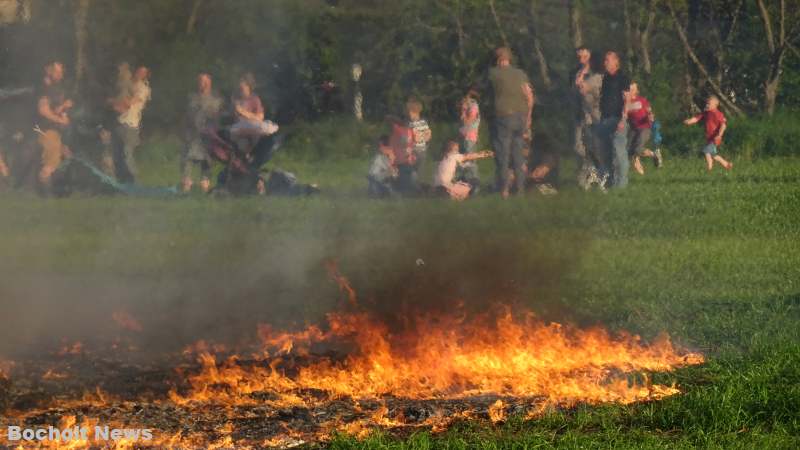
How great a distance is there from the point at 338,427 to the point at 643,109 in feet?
42.8

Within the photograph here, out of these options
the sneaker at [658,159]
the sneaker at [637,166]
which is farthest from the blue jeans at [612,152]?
the sneaker at [658,159]

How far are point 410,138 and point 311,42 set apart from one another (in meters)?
4.74

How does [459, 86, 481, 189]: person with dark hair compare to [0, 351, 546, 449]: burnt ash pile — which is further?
[459, 86, 481, 189]: person with dark hair

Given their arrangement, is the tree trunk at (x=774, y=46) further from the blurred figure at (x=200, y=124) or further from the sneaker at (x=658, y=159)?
the blurred figure at (x=200, y=124)

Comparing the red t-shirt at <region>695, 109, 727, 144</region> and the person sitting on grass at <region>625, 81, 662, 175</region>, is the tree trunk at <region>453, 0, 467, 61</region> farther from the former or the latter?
the red t-shirt at <region>695, 109, 727, 144</region>

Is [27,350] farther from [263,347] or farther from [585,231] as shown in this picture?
[585,231]

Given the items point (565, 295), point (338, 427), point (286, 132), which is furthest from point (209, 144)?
point (338, 427)

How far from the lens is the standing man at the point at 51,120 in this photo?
11227 millimetres

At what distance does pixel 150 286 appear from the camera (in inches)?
488

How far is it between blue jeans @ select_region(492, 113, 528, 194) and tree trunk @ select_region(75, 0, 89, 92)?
18.0 feet

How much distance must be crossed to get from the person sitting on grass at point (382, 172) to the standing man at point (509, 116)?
→ 121cm

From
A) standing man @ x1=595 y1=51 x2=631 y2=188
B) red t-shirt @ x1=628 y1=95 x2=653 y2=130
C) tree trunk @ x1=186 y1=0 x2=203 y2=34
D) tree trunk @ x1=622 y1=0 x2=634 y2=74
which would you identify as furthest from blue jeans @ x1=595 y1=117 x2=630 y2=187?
tree trunk @ x1=186 y1=0 x2=203 y2=34

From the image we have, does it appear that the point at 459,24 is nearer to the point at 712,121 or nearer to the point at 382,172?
the point at 382,172

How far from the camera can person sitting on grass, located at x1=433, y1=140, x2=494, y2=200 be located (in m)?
17.1
